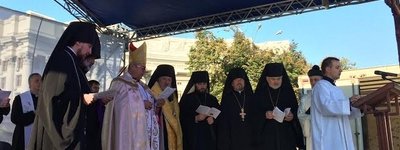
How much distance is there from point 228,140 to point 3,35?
13.6 feet

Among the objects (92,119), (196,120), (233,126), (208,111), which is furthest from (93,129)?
(233,126)

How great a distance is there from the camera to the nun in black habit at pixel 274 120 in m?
4.98

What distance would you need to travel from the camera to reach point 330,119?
14.4 feet

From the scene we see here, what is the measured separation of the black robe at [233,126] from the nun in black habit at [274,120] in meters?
0.13

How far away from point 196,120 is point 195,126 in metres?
0.12

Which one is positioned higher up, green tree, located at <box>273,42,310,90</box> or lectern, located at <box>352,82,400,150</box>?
green tree, located at <box>273,42,310,90</box>

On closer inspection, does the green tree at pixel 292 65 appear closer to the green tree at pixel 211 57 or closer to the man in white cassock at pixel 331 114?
the green tree at pixel 211 57

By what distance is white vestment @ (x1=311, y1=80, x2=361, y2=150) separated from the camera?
424 centimetres

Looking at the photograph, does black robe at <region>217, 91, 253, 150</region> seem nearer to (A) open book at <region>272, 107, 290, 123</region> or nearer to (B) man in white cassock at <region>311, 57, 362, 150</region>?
(A) open book at <region>272, 107, 290, 123</region>

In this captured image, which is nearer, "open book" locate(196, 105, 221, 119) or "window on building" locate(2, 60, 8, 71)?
"open book" locate(196, 105, 221, 119)

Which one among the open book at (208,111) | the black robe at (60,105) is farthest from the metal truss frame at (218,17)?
the black robe at (60,105)

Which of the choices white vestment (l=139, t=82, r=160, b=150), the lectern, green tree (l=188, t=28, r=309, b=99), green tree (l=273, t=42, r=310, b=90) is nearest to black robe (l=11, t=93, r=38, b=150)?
white vestment (l=139, t=82, r=160, b=150)

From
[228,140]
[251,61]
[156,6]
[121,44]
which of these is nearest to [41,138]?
[228,140]

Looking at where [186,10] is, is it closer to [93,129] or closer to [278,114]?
[278,114]
